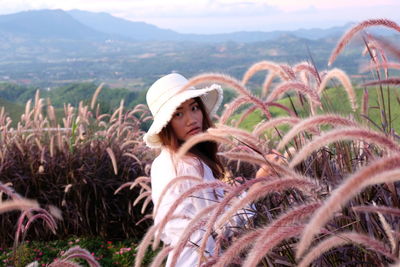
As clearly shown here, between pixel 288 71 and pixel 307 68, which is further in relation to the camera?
pixel 307 68

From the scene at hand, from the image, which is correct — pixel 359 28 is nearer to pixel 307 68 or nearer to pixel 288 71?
pixel 288 71

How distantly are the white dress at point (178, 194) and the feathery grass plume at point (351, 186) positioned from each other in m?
1.52

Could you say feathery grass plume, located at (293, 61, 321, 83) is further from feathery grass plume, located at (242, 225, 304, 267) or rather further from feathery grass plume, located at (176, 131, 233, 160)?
feathery grass plume, located at (242, 225, 304, 267)

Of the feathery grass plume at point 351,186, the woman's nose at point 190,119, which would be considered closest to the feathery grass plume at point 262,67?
the woman's nose at point 190,119

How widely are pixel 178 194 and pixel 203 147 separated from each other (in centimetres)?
76

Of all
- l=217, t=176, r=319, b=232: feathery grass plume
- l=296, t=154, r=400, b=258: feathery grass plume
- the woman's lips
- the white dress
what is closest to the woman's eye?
the woman's lips

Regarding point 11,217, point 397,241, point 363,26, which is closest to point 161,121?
point 363,26

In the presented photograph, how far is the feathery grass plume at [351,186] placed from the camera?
2.50ft

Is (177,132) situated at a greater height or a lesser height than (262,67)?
lesser

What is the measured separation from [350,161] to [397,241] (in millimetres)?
566

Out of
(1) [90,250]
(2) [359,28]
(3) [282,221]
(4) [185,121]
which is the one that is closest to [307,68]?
(2) [359,28]

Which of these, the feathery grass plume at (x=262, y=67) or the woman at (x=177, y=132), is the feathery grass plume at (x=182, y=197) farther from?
the woman at (x=177, y=132)

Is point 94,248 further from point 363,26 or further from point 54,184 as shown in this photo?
point 363,26

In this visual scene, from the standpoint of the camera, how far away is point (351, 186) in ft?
2.51
